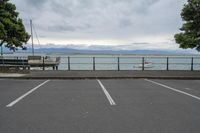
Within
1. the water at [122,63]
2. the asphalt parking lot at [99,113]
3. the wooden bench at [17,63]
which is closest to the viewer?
the asphalt parking lot at [99,113]

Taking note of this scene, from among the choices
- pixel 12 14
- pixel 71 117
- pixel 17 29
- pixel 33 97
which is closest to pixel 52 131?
pixel 71 117

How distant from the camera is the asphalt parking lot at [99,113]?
214 inches

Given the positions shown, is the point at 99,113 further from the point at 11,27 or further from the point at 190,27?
the point at 11,27

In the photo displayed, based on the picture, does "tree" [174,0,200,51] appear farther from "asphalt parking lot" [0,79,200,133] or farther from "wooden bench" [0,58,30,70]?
"wooden bench" [0,58,30,70]

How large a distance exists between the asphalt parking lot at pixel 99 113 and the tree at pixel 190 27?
899 centimetres

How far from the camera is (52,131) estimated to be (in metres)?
5.20

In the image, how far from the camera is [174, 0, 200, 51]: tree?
17.7 metres

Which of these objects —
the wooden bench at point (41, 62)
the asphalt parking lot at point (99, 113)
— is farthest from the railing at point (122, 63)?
the asphalt parking lot at point (99, 113)

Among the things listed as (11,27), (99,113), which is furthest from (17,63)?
(99,113)

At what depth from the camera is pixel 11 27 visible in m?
19.8

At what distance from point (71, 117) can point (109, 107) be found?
151 cm

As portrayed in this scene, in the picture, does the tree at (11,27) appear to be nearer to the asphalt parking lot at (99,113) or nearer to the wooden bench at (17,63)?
the wooden bench at (17,63)

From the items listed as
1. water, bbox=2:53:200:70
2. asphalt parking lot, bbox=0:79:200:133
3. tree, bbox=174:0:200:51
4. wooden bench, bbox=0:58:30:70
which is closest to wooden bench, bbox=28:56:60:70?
water, bbox=2:53:200:70

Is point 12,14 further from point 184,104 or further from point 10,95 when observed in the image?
point 184,104
